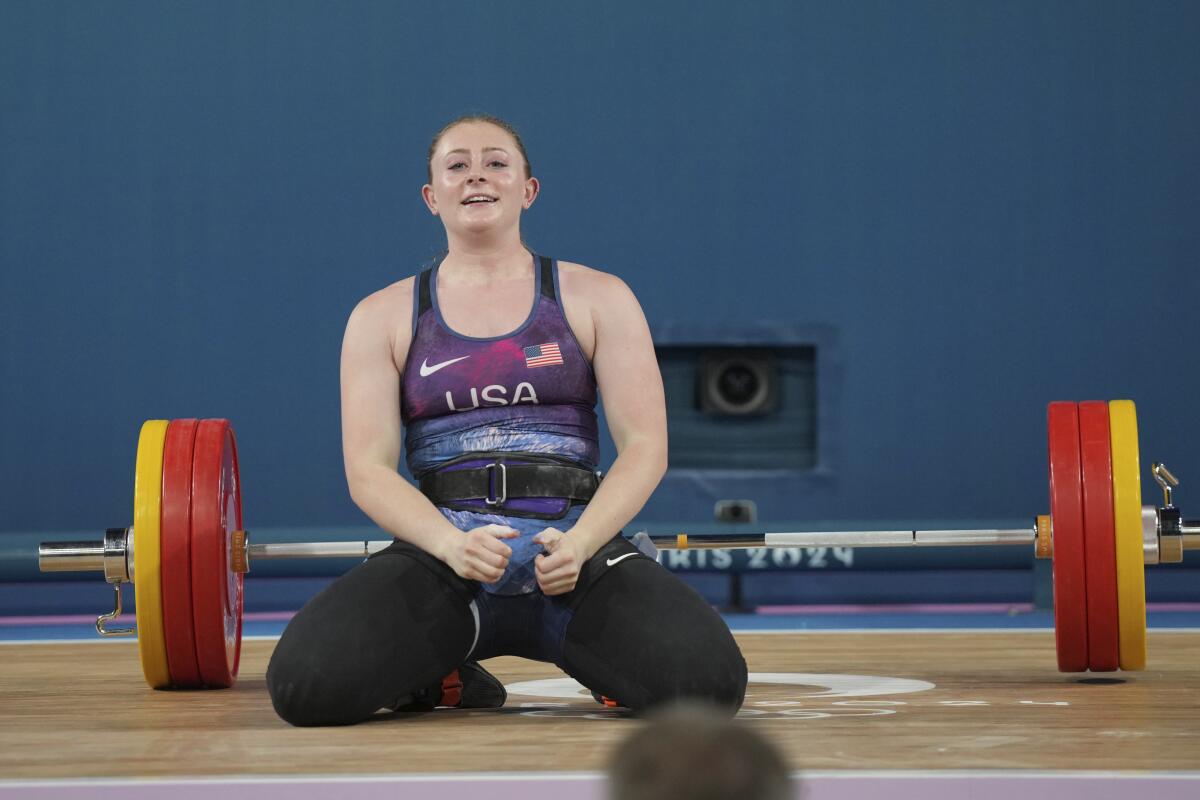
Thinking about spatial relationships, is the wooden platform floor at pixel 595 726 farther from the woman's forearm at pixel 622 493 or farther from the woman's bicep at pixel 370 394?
the woman's bicep at pixel 370 394

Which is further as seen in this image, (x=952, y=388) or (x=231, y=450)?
(x=952, y=388)

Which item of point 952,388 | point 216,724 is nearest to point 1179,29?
point 952,388

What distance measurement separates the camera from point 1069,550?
2.53 meters

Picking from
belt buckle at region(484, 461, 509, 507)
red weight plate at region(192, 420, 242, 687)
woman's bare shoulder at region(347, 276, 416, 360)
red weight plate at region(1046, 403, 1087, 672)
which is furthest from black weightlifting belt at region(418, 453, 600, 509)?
red weight plate at region(1046, 403, 1087, 672)

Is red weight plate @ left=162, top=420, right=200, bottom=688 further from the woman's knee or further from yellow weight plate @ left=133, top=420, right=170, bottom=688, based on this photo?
the woman's knee

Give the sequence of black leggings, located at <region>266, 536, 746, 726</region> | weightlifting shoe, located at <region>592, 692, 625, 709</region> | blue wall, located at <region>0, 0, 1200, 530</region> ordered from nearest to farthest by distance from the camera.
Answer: black leggings, located at <region>266, 536, 746, 726</region> < weightlifting shoe, located at <region>592, 692, 625, 709</region> < blue wall, located at <region>0, 0, 1200, 530</region>

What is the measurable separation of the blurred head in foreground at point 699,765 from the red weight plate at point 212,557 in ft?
7.02

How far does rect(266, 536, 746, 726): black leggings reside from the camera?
2.05 meters

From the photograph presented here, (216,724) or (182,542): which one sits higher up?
(182,542)

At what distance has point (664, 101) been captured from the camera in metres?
5.02

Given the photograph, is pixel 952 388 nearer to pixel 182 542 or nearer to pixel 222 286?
pixel 222 286

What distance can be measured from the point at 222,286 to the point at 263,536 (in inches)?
36.9

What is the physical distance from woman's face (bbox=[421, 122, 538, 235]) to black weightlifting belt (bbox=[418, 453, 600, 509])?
0.39 meters

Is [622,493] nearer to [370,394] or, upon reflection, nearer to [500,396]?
[500,396]
